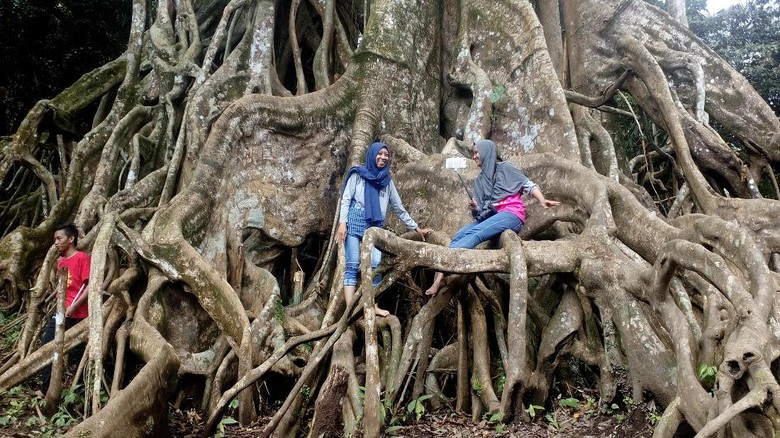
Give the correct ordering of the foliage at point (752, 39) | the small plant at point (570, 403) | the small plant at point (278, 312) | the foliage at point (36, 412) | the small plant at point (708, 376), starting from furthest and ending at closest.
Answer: the foliage at point (752, 39) → the small plant at point (278, 312) → the foliage at point (36, 412) → the small plant at point (570, 403) → the small plant at point (708, 376)

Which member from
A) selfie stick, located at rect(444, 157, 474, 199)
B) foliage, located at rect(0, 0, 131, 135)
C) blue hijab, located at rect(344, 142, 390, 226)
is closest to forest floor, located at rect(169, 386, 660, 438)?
blue hijab, located at rect(344, 142, 390, 226)

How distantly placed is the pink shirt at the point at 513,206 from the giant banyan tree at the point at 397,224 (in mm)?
360

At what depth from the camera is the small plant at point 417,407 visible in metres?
4.35

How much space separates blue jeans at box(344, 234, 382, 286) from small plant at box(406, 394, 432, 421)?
3.06 ft

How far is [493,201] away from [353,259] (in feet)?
3.91

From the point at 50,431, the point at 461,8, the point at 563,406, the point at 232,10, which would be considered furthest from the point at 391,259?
the point at 232,10

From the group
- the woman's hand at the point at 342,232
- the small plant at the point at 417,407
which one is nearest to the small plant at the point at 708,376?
the small plant at the point at 417,407

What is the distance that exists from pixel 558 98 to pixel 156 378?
4.18 metres

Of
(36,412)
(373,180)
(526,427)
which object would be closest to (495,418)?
(526,427)

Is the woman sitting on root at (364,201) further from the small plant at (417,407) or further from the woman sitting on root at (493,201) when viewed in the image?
the small plant at (417,407)

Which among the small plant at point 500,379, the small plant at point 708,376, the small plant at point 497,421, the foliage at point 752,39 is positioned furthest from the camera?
the foliage at point 752,39

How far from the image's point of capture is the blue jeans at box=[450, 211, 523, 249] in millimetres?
4590

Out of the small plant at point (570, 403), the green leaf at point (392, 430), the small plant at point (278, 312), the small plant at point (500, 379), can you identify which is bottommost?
the green leaf at point (392, 430)

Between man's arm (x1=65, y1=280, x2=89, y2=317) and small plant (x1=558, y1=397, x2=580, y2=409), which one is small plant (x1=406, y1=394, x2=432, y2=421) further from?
man's arm (x1=65, y1=280, x2=89, y2=317)
